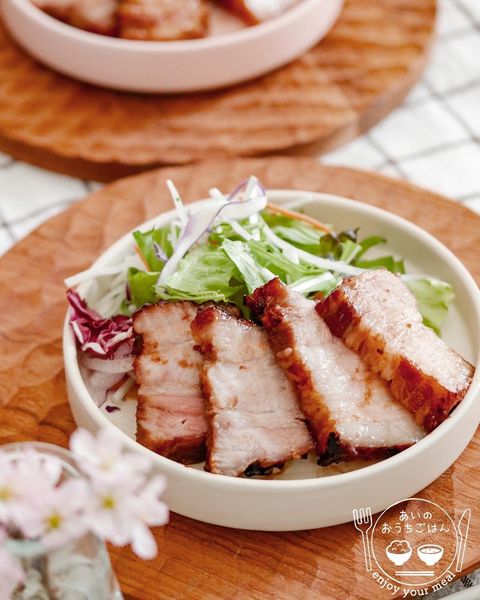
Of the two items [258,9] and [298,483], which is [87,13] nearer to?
[258,9]

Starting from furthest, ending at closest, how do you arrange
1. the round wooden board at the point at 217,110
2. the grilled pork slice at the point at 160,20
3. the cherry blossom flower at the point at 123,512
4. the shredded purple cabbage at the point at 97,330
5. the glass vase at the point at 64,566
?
the grilled pork slice at the point at 160,20 → the round wooden board at the point at 217,110 → the shredded purple cabbage at the point at 97,330 → the glass vase at the point at 64,566 → the cherry blossom flower at the point at 123,512

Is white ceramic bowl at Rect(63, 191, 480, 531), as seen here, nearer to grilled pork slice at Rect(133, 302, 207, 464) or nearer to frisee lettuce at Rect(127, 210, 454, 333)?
grilled pork slice at Rect(133, 302, 207, 464)

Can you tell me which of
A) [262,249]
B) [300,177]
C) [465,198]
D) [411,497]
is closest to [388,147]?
[465,198]

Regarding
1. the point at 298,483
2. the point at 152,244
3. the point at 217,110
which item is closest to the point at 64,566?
the point at 298,483

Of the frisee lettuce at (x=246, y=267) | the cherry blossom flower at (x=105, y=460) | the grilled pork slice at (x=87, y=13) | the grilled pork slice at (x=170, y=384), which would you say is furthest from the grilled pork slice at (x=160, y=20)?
the cherry blossom flower at (x=105, y=460)

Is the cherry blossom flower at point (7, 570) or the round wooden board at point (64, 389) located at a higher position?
the cherry blossom flower at point (7, 570)

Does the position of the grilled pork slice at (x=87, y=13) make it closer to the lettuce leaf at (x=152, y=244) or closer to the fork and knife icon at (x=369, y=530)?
the lettuce leaf at (x=152, y=244)

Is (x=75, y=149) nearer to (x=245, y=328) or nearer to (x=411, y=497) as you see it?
(x=245, y=328)

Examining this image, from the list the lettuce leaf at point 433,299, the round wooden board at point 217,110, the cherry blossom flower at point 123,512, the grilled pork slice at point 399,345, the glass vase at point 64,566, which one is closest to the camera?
the cherry blossom flower at point 123,512
